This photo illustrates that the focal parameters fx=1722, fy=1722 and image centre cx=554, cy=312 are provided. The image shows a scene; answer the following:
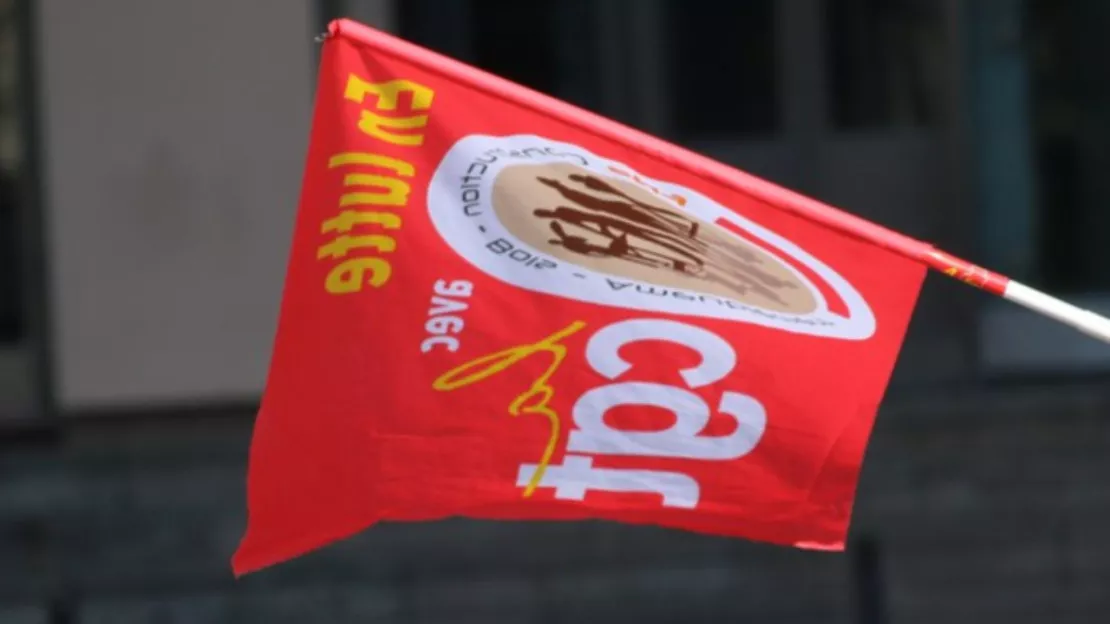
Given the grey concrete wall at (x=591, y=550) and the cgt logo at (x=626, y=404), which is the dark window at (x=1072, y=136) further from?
the cgt logo at (x=626, y=404)

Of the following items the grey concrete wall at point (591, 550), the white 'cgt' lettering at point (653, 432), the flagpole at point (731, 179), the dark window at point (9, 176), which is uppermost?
the flagpole at point (731, 179)

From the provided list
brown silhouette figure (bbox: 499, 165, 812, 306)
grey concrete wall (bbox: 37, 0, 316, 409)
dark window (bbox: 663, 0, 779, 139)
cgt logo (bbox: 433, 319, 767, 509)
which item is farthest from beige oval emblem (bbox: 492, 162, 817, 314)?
dark window (bbox: 663, 0, 779, 139)

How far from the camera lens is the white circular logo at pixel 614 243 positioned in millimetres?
3232

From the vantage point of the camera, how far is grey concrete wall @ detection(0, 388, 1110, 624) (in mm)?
7133

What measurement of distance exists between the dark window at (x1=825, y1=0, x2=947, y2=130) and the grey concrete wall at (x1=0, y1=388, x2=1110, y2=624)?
1.31 m

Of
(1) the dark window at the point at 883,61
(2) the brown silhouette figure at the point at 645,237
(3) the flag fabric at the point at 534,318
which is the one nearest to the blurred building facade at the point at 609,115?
(1) the dark window at the point at 883,61

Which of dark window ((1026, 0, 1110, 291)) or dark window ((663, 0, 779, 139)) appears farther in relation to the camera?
dark window ((1026, 0, 1110, 291))

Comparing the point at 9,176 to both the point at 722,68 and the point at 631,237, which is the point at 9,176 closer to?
the point at 722,68

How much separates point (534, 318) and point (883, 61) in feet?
15.6

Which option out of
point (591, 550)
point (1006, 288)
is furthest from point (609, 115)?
point (1006, 288)

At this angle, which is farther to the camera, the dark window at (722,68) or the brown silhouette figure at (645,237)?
the dark window at (722,68)

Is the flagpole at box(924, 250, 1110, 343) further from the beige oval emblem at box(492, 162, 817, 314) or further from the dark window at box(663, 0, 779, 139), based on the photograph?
the dark window at box(663, 0, 779, 139)

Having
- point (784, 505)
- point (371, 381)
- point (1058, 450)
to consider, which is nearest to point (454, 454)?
point (371, 381)
